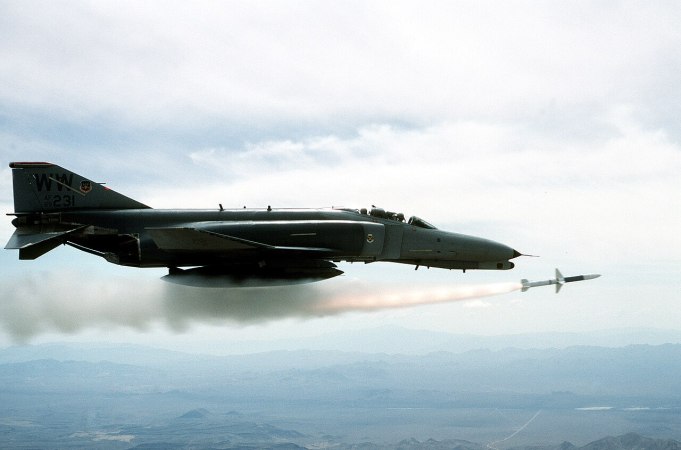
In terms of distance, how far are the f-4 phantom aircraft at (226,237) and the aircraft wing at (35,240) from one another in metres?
0.05

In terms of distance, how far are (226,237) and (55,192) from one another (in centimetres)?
978

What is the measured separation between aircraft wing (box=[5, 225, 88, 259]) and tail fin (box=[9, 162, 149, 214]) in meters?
1.14

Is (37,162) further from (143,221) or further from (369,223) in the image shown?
(369,223)

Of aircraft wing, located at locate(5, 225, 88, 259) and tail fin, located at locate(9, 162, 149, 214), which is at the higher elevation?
tail fin, located at locate(9, 162, 149, 214)

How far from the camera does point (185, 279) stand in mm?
33812

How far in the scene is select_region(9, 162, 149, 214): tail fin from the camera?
34.2 meters

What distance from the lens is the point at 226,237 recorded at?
31.9m

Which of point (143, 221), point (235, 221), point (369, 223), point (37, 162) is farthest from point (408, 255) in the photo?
point (37, 162)

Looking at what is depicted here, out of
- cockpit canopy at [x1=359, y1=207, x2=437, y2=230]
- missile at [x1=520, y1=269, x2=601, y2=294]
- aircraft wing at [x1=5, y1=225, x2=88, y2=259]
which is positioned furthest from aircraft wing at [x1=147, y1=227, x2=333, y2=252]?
missile at [x1=520, y1=269, x2=601, y2=294]

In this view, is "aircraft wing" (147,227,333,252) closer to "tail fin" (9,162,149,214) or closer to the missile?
"tail fin" (9,162,149,214)

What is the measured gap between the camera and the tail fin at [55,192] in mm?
34156

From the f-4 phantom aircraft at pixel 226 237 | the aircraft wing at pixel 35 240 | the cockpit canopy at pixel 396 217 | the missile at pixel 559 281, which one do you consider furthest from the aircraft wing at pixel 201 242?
the missile at pixel 559 281

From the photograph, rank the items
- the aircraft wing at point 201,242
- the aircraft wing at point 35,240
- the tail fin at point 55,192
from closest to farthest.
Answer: the aircraft wing at point 201,242 < the aircraft wing at point 35,240 < the tail fin at point 55,192

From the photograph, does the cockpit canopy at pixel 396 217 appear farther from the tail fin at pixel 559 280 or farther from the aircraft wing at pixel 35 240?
the aircraft wing at pixel 35 240
